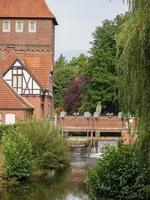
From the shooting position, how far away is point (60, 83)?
10006 cm

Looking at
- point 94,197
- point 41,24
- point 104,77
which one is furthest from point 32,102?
point 94,197

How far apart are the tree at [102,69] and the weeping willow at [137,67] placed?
149ft

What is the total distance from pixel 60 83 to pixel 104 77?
127 ft

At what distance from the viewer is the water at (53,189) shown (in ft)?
79.3

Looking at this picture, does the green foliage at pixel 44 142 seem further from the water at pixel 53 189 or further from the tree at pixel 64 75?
the tree at pixel 64 75

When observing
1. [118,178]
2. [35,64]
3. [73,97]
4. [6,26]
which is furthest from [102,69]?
[118,178]

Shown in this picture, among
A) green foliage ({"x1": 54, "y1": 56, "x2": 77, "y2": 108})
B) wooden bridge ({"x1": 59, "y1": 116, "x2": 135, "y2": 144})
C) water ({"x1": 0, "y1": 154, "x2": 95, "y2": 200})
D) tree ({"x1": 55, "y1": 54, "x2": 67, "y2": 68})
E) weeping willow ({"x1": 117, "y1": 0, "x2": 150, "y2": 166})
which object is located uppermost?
tree ({"x1": 55, "y1": 54, "x2": 67, "y2": 68})

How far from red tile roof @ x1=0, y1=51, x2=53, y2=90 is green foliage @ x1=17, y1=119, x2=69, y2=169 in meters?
19.5

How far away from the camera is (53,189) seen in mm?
26609

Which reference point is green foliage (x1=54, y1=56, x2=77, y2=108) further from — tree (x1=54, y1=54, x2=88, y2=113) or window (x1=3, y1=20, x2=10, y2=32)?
window (x1=3, y1=20, x2=10, y2=32)

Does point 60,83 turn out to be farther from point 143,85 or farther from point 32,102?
point 143,85

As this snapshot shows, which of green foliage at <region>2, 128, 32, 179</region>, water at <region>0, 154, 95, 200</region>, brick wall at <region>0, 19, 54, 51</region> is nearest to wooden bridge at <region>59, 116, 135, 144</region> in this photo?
brick wall at <region>0, 19, 54, 51</region>

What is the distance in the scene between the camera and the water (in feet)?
79.3

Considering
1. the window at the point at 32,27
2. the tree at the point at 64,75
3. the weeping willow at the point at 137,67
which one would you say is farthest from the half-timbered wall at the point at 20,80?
the weeping willow at the point at 137,67
